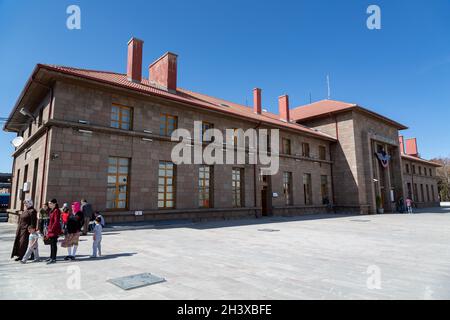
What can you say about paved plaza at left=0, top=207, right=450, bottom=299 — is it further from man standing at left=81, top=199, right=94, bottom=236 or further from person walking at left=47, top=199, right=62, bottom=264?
man standing at left=81, top=199, right=94, bottom=236

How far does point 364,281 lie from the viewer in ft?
16.3

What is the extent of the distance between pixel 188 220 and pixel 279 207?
9199 millimetres

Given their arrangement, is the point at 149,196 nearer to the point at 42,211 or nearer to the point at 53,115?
the point at 42,211

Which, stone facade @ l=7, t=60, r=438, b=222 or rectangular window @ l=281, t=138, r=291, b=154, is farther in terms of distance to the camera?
rectangular window @ l=281, t=138, r=291, b=154

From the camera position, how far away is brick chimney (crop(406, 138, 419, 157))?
50.5 metres

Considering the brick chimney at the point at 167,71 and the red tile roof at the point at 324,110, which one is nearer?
the brick chimney at the point at 167,71

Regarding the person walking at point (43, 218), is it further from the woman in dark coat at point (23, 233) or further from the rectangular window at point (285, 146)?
the rectangular window at point (285, 146)

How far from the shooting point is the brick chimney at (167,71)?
63.9 feet

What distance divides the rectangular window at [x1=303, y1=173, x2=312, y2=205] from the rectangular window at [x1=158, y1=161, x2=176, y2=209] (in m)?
14.3

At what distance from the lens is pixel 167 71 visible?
63.9ft

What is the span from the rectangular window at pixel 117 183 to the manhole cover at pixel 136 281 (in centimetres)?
978

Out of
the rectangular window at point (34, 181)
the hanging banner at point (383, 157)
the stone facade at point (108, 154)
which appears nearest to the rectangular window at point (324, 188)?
the hanging banner at point (383, 157)

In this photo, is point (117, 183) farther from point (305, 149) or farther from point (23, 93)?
point (305, 149)

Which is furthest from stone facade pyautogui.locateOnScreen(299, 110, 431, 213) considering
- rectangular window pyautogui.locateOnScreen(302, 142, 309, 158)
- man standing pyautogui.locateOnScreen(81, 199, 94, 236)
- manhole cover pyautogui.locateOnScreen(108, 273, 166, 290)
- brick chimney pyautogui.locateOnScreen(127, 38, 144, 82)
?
manhole cover pyautogui.locateOnScreen(108, 273, 166, 290)
